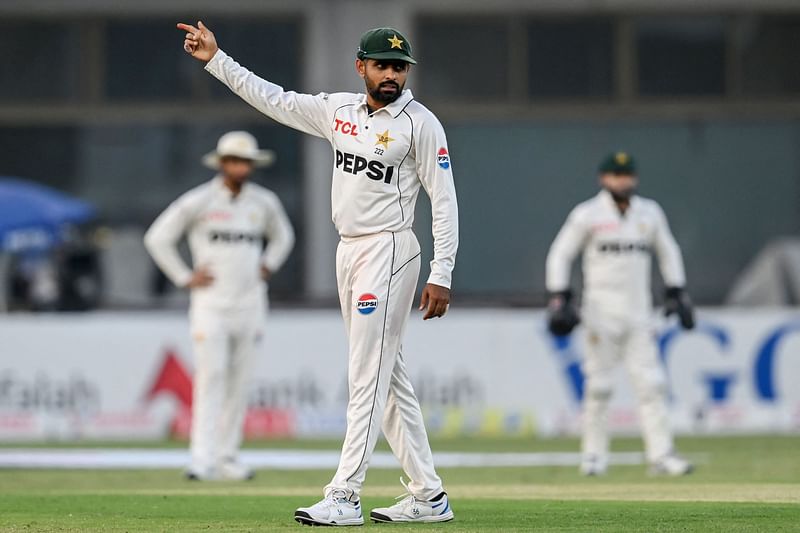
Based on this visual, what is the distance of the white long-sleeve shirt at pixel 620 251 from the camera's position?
41.8ft

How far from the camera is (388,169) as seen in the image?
7.71 meters

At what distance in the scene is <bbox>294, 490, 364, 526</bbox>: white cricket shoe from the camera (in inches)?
290

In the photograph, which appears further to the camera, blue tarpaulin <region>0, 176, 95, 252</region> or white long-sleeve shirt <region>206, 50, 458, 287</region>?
blue tarpaulin <region>0, 176, 95, 252</region>

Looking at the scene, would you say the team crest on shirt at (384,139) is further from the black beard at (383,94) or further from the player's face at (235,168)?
the player's face at (235,168)

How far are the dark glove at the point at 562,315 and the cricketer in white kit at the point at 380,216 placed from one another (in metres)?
5.10

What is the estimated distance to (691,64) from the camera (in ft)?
73.9

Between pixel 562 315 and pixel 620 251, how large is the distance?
0.63 meters

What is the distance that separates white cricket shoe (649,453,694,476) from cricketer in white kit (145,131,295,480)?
2804 mm

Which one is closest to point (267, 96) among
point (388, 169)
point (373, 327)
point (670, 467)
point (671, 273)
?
point (388, 169)

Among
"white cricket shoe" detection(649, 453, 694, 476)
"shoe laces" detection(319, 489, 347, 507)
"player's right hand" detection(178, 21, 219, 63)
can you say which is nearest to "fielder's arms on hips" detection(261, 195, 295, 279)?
"white cricket shoe" detection(649, 453, 694, 476)

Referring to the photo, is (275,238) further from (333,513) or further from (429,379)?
(333,513)

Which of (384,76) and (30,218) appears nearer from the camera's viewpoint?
(384,76)

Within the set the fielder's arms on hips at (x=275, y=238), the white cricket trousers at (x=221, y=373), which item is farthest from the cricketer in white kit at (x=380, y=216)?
the fielder's arms on hips at (x=275, y=238)

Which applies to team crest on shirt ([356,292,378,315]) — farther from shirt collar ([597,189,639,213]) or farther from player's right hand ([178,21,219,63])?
shirt collar ([597,189,639,213])
